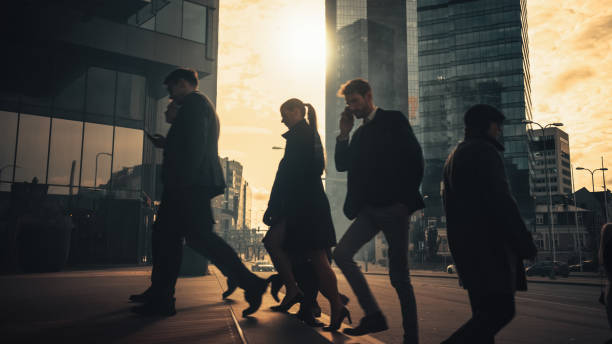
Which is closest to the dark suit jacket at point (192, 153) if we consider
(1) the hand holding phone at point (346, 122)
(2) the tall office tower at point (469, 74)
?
(1) the hand holding phone at point (346, 122)

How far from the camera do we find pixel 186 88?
3762 mm

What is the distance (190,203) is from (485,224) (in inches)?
77.5

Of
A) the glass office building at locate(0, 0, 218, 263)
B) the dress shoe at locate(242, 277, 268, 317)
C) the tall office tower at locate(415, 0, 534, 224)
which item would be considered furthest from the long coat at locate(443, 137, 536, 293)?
the tall office tower at locate(415, 0, 534, 224)

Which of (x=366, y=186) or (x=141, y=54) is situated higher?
(x=141, y=54)

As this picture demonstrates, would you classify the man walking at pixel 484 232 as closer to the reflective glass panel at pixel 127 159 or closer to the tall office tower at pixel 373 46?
the reflective glass panel at pixel 127 159

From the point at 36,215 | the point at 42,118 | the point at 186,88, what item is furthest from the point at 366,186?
the point at 42,118

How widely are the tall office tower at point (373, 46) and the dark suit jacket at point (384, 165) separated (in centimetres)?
11815

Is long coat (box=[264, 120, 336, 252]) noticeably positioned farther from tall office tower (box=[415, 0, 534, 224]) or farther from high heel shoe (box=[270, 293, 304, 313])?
tall office tower (box=[415, 0, 534, 224])

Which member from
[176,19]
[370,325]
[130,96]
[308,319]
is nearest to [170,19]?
[176,19]

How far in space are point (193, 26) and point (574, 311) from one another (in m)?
21.0

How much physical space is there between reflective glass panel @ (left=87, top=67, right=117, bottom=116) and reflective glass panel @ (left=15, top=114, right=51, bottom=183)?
6.68 feet

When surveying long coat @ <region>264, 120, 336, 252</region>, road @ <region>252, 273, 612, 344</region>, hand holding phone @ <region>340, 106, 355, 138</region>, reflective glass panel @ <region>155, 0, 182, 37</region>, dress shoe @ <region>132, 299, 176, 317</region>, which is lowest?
road @ <region>252, 273, 612, 344</region>

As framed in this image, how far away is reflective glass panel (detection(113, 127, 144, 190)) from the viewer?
2134 centimetres

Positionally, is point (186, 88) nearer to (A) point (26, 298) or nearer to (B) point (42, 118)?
(A) point (26, 298)
